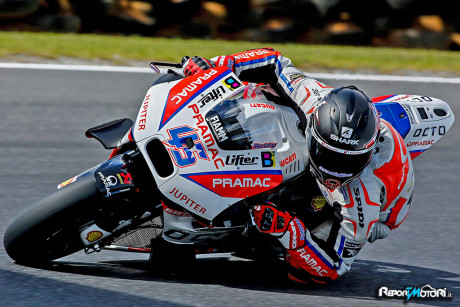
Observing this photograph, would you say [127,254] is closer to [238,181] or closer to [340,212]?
[238,181]

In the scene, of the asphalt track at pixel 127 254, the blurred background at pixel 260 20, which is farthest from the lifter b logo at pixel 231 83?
the blurred background at pixel 260 20

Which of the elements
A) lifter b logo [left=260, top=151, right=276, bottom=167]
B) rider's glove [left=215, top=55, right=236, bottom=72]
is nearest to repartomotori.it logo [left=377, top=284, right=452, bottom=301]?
lifter b logo [left=260, top=151, right=276, bottom=167]

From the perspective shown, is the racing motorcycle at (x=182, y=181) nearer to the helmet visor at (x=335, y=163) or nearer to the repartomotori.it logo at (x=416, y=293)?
the helmet visor at (x=335, y=163)

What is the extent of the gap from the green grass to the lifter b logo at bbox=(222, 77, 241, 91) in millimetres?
5008

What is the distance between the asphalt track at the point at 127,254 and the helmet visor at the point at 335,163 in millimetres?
640

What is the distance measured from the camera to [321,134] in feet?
12.4

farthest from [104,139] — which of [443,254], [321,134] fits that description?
[443,254]

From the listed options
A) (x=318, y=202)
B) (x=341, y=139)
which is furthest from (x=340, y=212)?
(x=341, y=139)

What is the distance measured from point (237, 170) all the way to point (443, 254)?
5.39ft

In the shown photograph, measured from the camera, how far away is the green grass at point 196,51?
909cm

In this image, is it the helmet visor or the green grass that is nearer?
the helmet visor

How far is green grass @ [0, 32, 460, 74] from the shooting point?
358 inches

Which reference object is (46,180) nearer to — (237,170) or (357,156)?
(237,170)

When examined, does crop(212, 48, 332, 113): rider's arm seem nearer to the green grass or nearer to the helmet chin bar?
the helmet chin bar
